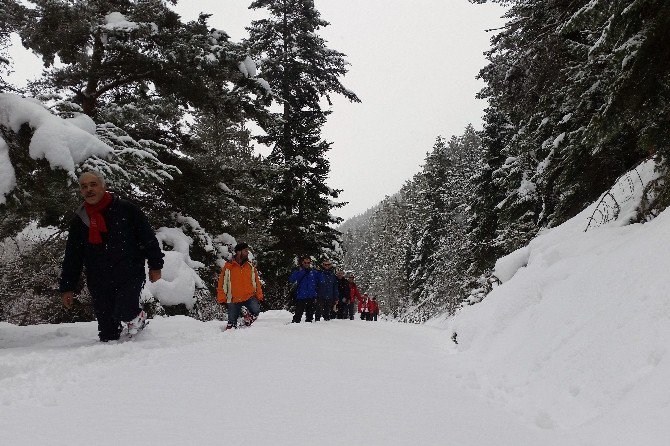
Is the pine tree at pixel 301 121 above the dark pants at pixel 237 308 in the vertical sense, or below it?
above

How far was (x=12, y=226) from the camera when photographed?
7.77 m

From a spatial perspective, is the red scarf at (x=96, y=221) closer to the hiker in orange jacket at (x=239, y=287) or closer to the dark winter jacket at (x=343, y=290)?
the hiker in orange jacket at (x=239, y=287)

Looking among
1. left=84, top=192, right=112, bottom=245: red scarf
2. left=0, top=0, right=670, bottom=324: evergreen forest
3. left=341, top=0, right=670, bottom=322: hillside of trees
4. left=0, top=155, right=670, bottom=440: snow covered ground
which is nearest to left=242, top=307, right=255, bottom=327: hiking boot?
left=0, top=0, right=670, bottom=324: evergreen forest

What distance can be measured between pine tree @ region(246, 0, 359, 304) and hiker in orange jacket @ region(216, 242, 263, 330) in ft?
32.8

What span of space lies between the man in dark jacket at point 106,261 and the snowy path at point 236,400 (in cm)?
49

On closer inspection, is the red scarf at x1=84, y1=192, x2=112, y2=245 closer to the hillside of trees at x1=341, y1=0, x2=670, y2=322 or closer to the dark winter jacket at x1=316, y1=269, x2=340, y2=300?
the hillside of trees at x1=341, y1=0, x2=670, y2=322

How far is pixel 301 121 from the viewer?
1927 centimetres

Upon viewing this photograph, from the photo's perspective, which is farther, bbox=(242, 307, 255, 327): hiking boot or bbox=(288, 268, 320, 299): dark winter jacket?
bbox=(288, 268, 320, 299): dark winter jacket

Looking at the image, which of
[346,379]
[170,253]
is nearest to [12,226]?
[170,253]

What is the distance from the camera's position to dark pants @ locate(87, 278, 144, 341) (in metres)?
5.01

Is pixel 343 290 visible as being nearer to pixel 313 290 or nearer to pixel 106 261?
pixel 313 290

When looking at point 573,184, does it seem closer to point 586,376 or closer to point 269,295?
point 586,376

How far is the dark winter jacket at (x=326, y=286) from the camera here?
39.7 ft

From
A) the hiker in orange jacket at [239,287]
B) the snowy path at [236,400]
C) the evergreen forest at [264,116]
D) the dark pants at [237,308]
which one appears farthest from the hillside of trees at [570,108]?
the dark pants at [237,308]
